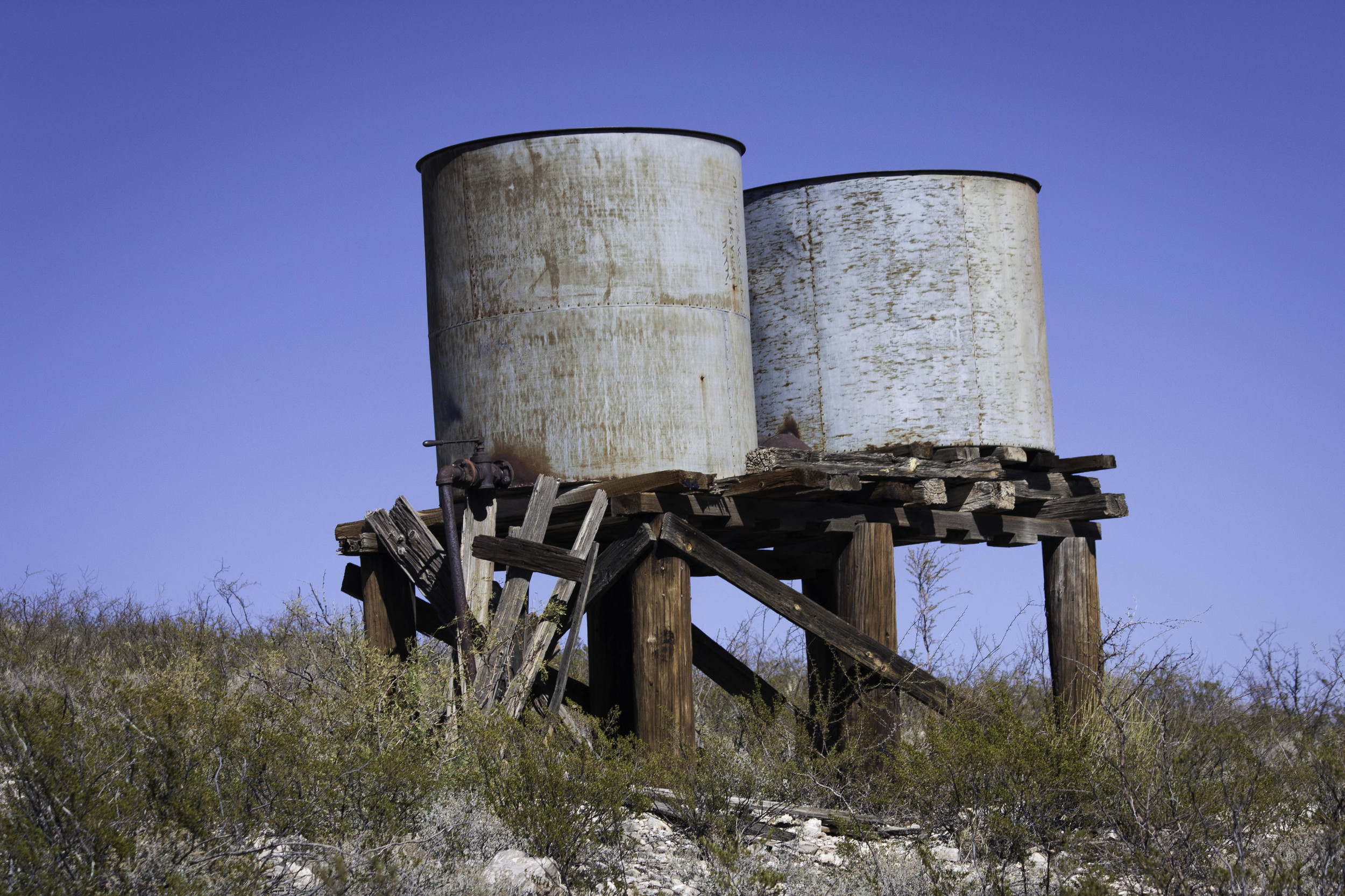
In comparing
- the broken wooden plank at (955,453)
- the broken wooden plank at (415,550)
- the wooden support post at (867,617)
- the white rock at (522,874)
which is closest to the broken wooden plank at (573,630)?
the broken wooden plank at (415,550)

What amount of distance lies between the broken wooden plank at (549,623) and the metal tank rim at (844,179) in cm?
306

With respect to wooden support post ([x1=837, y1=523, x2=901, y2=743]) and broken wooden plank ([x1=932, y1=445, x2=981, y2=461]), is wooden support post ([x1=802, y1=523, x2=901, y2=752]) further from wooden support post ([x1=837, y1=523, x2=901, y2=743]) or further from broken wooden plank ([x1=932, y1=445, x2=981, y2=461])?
broken wooden plank ([x1=932, y1=445, x2=981, y2=461])

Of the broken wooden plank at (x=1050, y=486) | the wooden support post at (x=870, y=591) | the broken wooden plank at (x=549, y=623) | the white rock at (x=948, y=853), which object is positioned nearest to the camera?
the white rock at (x=948, y=853)

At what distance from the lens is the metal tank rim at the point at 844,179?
36.7 feet

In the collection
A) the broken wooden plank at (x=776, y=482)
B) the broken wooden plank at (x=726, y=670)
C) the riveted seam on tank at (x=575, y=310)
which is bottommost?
the broken wooden plank at (x=726, y=670)

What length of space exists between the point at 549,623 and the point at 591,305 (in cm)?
204

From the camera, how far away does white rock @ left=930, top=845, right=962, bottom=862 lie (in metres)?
7.25

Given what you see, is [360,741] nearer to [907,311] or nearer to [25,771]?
[25,771]

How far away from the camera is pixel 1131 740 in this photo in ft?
31.1

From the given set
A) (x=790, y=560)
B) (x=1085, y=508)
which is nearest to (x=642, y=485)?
(x=790, y=560)

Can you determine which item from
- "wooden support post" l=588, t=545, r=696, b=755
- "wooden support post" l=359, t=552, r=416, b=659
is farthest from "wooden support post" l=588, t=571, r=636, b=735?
"wooden support post" l=588, t=545, r=696, b=755

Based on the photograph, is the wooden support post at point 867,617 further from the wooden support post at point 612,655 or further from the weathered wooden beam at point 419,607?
the weathered wooden beam at point 419,607

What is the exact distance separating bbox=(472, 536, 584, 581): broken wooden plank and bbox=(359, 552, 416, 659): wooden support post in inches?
53.5

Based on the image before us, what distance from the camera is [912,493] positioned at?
10500 mm
